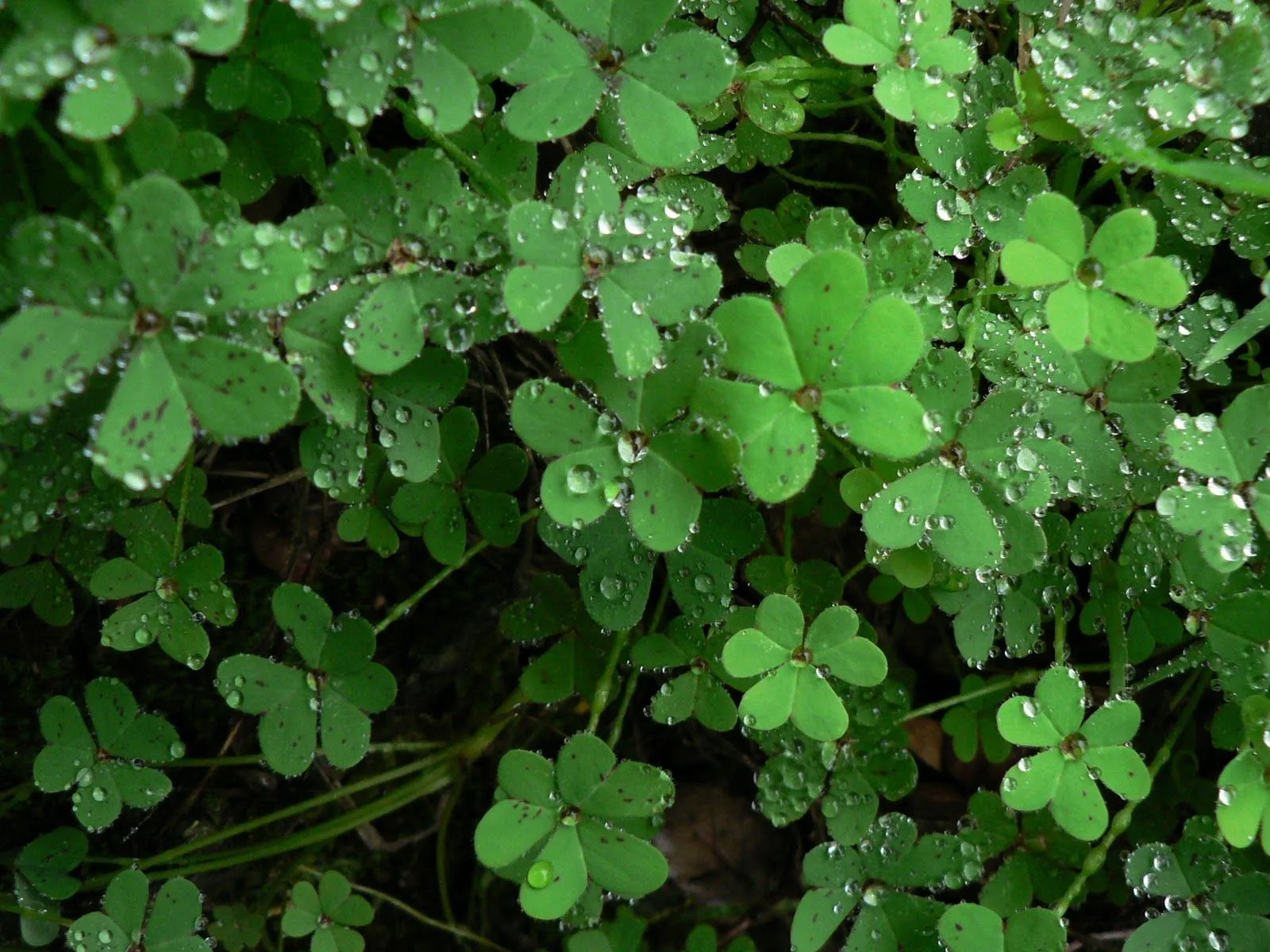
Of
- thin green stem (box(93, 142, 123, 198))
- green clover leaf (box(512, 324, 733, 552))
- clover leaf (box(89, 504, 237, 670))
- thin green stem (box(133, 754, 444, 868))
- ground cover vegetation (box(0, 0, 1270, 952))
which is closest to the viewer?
thin green stem (box(93, 142, 123, 198))

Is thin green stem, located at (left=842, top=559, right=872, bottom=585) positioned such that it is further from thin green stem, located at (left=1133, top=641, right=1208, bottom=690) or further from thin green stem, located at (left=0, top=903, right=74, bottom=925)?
thin green stem, located at (left=0, top=903, right=74, bottom=925)

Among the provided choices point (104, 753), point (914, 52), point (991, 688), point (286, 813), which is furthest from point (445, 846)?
point (914, 52)

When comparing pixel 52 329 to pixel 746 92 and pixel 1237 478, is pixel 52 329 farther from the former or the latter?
pixel 1237 478

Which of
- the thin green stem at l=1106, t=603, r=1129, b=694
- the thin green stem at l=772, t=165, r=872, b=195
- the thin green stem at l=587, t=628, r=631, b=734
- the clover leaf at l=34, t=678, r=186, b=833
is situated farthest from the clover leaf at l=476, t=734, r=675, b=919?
the thin green stem at l=772, t=165, r=872, b=195

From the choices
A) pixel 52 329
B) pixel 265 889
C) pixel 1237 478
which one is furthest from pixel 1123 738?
pixel 265 889

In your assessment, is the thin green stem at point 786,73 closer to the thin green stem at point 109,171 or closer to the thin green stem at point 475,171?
the thin green stem at point 475,171
